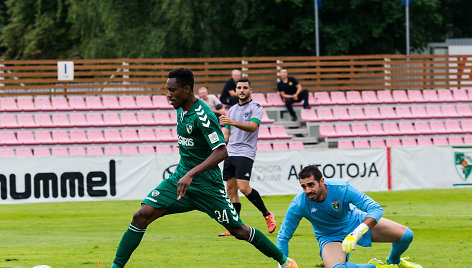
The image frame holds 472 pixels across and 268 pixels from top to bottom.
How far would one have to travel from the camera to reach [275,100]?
2661cm

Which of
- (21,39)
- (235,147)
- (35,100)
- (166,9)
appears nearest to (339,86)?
(166,9)

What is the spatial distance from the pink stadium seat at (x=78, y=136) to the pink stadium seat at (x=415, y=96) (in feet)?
37.7

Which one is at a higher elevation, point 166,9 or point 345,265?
point 166,9

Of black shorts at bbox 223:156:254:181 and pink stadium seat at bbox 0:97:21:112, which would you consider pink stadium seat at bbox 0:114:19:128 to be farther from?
black shorts at bbox 223:156:254:181

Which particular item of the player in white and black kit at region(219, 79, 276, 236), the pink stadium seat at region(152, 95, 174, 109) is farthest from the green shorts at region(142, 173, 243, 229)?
the pink stadium seat at region(152, 95, 174, 109)

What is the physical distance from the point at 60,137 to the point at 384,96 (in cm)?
1130

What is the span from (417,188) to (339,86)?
7.68 metres

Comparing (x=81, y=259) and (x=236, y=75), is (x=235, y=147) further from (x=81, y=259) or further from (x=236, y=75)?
(x=236, y=75)

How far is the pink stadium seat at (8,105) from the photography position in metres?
24.6

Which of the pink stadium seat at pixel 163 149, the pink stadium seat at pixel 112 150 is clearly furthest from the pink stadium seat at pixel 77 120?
the pink stadium seat at pixel 163 149

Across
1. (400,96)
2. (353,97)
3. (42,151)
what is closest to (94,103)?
(42,151)

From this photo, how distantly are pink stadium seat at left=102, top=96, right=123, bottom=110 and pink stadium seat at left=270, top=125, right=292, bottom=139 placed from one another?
4863mm

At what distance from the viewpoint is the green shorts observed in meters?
7.79

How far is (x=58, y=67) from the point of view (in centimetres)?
2650
